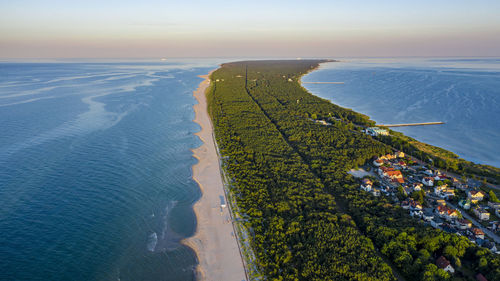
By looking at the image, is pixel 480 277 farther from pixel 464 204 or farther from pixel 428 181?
pixel 428 181

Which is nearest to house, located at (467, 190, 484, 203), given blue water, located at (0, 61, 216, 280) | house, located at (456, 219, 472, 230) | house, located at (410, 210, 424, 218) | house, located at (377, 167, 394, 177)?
house, located at (456, 219, 472, 230)

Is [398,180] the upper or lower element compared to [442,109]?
lower

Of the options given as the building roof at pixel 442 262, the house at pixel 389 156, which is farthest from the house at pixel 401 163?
the building roof at pixel 442 262

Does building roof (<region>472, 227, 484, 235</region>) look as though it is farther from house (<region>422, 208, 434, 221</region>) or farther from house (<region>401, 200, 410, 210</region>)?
house (<region>401, 200, 410, 210</region>)

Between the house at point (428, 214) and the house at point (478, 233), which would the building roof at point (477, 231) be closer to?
the house at point (478, 233)

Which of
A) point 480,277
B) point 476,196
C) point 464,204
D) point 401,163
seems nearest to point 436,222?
point 464,204
